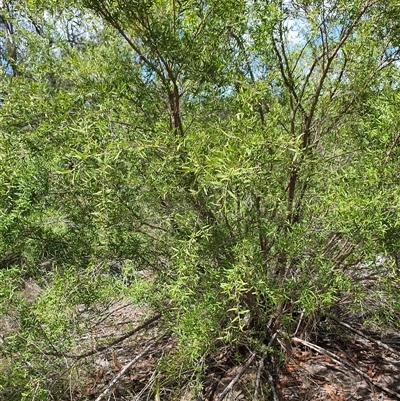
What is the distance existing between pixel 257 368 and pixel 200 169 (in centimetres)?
176

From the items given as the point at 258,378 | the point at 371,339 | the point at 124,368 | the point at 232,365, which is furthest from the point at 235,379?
the point at 371,339

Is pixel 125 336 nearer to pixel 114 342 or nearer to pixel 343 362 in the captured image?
pixel 114 342

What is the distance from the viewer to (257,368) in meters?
3.17

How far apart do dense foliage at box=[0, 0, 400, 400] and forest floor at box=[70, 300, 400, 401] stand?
0.33 m

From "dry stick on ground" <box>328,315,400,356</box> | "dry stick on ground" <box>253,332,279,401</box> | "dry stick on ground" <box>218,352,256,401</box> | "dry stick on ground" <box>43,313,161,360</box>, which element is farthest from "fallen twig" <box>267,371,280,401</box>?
"dry stick on ground" <box>43,313,161,360</box>

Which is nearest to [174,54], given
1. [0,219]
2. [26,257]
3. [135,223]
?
[135,223]

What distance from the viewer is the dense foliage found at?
2.20 meters

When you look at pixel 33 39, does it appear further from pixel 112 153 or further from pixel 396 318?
pixel 396 318

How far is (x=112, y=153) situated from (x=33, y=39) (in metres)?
1.55

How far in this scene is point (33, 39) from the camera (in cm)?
309

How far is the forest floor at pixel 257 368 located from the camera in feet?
10.4

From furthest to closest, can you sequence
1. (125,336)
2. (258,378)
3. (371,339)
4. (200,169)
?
(371,339)
(125,336)
(258,378)
(200,169)

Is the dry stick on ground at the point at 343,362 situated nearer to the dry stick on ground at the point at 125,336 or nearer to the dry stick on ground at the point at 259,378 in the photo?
the dry stick on ground at the point at 259,378

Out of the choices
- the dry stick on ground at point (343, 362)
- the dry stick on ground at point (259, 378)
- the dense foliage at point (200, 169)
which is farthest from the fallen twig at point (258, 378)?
the dry stick on ground at point (343, 362)
